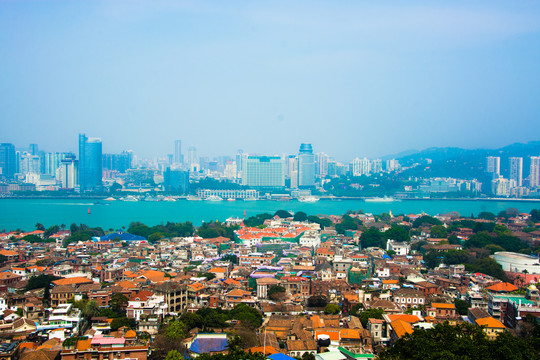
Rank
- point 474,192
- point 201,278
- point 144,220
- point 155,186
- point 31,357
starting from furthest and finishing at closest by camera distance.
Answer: point 155,186, point 474,192, point 144,220, point 201,278, point 31,357

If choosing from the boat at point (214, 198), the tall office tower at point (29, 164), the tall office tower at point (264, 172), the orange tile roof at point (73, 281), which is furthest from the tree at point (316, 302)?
the tall office tower at point (29, 164)

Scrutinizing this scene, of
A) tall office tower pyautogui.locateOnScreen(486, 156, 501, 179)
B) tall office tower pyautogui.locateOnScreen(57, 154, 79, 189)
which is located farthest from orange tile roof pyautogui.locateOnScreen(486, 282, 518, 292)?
tall office tower pyautogui.locateOnScreen(486, 156, 501, 179)

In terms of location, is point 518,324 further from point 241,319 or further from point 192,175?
point 192,175

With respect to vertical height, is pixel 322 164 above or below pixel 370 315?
above

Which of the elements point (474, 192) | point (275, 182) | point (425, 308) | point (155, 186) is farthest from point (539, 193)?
point (425, 308)

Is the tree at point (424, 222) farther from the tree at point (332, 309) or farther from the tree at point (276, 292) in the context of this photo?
the tree at point (332, 309)

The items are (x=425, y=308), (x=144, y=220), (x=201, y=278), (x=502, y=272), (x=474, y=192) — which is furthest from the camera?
(x=474, y=192)

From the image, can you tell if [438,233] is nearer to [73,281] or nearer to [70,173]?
[73,281]

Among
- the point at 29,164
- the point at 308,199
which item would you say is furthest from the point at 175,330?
the point at 29,164
